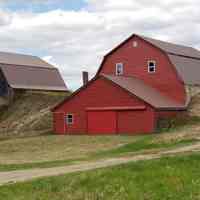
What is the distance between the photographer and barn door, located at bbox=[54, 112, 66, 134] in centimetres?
4649

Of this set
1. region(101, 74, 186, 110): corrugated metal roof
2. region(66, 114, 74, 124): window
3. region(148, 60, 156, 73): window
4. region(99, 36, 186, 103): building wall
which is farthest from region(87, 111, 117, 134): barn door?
region(148, 60, 156, 73): window

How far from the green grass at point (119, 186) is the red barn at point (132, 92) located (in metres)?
26.2

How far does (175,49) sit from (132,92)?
1223cm

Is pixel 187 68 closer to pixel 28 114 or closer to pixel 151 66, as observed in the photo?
pixel 151 66

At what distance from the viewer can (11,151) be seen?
100ft

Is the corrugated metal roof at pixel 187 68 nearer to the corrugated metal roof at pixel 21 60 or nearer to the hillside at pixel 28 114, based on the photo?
the hillside at pixel 28 114

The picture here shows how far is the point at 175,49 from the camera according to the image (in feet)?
171

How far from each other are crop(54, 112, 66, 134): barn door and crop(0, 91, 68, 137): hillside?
154 centimetres

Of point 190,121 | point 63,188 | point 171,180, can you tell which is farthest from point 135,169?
point 190,121

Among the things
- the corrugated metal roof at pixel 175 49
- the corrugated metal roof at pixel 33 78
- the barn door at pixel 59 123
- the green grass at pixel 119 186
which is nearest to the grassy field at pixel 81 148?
the barn door at pixel 59 123

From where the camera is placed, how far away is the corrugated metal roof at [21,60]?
67.5 meters

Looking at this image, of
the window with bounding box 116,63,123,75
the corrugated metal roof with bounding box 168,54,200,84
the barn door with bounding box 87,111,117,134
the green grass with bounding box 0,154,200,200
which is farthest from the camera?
the window with bounding box 116,63,123,75

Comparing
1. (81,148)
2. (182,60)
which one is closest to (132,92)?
(182,60)

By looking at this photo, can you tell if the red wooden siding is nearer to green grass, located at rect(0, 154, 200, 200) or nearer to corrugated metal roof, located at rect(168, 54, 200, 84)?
corrugated metal roof, located at rect(168, 54, 200, 84)
